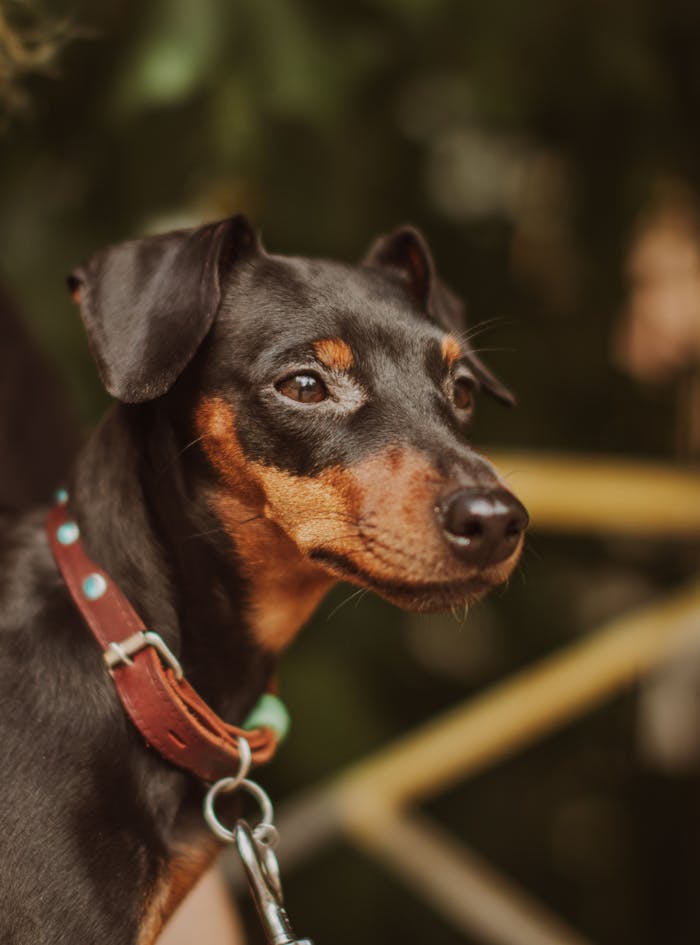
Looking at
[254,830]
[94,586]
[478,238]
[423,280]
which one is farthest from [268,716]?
[478,238]

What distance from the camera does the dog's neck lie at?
1474 millimetres

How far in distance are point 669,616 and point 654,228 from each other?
127 cm

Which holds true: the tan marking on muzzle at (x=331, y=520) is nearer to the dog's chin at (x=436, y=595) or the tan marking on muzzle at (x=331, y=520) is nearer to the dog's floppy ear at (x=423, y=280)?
the dog's chin at (x=436, y=595)

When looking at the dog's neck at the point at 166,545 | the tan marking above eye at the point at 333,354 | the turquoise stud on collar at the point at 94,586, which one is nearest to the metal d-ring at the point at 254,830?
the dog's neck at the point at 166,545

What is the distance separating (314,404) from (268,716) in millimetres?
461

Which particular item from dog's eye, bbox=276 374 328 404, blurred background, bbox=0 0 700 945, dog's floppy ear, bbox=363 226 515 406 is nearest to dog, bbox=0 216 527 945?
dog's eye, bbox=276 374 328 404

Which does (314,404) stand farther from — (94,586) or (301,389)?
(94,586)

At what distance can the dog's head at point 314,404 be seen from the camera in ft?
4.41

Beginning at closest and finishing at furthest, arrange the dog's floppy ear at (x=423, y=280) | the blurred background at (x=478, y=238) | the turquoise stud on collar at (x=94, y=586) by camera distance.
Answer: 1. the turquoise stud on collar at (x=94, y=586)
2. the dog's floppy ear at (x=423, y=280)
3. the blurred background at (x=478, y=238)

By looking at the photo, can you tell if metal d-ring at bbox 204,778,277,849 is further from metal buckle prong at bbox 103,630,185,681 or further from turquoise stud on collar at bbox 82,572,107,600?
turquoise stud on collar at bbox 82,572,107,600

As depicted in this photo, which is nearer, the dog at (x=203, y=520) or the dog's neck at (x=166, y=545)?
the dog at (x=203, y=520)

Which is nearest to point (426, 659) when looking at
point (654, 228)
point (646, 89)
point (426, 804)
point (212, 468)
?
point (426, 804)

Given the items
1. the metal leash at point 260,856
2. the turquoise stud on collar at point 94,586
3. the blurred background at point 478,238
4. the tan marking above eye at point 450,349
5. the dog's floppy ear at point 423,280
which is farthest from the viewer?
the blurred background at point 478,238

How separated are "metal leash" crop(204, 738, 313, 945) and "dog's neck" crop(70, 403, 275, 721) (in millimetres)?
143
